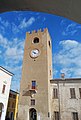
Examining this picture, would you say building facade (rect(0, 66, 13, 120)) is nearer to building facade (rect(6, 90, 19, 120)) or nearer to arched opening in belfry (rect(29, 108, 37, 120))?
arched opening in belfry (rect(29, 108, 37, 120))

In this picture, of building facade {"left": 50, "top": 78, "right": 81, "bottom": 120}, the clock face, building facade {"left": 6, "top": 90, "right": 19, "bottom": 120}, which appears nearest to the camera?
building facade {"left": 50, "top": 78, "right": 81, "bottom": 120}

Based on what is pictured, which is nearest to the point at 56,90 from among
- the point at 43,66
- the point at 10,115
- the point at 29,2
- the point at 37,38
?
the point at 43,66

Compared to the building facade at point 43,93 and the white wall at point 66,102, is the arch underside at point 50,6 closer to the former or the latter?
the building facade at point 43,93

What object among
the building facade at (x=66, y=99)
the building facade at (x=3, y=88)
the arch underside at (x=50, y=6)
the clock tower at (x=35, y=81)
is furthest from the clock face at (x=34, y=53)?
the arch underside at (x=50, y=6)

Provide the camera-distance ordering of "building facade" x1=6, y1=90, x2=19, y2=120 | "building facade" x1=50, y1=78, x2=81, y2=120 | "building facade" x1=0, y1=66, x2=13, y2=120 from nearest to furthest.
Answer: "building facade" x1=50, y1=78, x2=81, y2=120, "building facade" x1=0, y1=66, x2=13, y2=120, "building facade" x1=6, y1=90, x2=19, y2=120

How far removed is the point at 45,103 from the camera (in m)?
18.4

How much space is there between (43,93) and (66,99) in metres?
3.85

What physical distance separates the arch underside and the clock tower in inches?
711

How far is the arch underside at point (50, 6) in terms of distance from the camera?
4.82 ft

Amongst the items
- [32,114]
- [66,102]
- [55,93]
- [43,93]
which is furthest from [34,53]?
[32,114]

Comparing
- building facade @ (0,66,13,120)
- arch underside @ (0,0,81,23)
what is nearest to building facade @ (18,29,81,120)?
building facade @ (0,66,13,120)

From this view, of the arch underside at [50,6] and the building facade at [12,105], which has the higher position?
the arch underside at [50,6]

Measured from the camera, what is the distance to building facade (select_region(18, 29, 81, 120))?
18484 millimetres

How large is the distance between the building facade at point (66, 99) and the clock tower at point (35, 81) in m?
1.45
